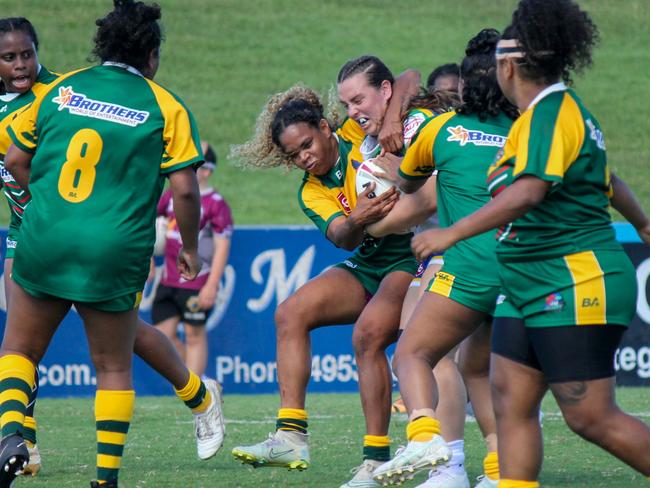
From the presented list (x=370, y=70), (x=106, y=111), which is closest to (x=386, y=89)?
(x=370, y=70)

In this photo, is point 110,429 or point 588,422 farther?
point 110,429

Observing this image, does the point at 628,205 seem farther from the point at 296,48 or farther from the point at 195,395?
the point at 296,48

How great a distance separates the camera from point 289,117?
6312mm

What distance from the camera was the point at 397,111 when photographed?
6.05 metres

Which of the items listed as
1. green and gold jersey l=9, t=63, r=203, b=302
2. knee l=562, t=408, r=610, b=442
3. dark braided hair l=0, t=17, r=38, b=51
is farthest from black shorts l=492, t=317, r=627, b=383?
dark braided hair l=0, t=17, r=38, b=51

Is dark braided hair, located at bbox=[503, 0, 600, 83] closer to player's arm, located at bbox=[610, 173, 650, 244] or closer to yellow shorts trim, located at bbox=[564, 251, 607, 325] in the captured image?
player's arm, located at bbox=[610, 173, 650, 244]

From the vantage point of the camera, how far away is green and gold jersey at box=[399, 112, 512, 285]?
531cm

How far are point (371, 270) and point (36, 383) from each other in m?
1.84

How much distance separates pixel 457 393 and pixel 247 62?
19.3m

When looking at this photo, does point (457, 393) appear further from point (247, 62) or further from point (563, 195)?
point (247, 62)

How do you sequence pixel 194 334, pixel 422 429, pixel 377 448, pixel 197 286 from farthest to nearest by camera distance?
pixel 197 286
pixel 194 334
pixel 377 448
pixel 422 429

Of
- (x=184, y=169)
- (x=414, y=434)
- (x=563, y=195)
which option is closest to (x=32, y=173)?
(x=184, y=169)

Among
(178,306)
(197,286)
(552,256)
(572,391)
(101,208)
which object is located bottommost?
(178,306)

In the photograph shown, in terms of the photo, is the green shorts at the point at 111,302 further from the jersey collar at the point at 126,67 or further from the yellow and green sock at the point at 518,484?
the yellow and green sock at the point at 518,484
